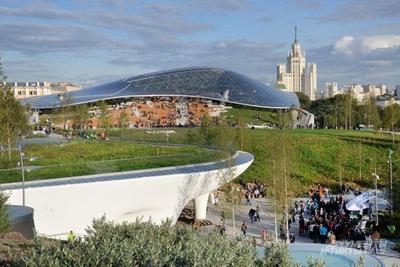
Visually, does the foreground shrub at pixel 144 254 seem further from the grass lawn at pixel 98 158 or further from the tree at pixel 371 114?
the tree at pixel 371 114

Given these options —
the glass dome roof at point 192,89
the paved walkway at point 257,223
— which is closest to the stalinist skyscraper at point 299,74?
the glass dome roof at point 192,89

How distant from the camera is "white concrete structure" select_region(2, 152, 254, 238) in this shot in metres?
15.9

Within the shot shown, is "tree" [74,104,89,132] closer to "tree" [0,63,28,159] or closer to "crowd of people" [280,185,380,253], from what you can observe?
"tree" [0,63,28,159]

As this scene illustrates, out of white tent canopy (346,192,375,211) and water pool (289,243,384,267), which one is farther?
white tent canopy (346,192,375,211)

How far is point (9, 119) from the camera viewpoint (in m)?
20.6

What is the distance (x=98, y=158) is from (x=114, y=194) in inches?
118

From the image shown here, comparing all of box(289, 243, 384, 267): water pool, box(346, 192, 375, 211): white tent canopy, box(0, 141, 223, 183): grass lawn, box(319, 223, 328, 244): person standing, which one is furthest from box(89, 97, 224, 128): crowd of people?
box(289, 243, 384, 267): water pool

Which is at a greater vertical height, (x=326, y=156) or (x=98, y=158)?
(x=98, y=158)

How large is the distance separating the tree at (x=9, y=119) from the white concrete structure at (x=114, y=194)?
3.39 metres

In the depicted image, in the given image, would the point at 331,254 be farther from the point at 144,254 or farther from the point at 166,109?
the point at 166,109

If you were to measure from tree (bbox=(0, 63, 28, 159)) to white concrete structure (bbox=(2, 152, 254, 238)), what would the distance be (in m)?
3.39

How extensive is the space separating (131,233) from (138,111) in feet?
177

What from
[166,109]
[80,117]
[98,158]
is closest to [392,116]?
[80,117]

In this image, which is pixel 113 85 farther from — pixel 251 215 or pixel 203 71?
pixel 251 215
